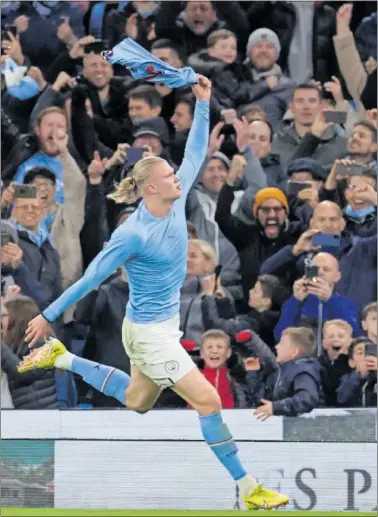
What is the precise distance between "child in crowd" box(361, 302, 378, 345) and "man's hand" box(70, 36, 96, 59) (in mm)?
3190

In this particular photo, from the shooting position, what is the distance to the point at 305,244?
11977 millimetres

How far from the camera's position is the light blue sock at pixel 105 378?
8.80 meters

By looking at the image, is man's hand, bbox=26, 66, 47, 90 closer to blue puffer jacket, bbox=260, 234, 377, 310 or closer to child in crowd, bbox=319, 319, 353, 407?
blue puffer jacket, bbox=260, 234, 377, 310

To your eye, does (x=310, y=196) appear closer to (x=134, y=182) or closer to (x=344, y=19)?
(x=344, y=19)

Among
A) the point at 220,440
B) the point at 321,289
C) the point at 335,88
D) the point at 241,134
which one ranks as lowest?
the point at 220,440

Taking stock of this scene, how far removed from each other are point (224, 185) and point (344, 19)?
1706 millimetres

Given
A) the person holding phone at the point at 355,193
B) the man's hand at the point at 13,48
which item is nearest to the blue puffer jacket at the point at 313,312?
the person holding phone at the point at 355,193

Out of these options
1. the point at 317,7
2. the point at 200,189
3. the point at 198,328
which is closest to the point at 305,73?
the point at 317,7

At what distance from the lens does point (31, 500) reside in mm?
11938

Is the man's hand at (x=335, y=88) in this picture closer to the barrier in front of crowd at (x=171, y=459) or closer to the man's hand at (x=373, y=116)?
the man's hand at (x=373, y=116)

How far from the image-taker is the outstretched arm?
8.56m

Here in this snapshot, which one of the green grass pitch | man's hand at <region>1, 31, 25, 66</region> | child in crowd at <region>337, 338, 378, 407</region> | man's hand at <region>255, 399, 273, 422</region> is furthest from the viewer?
man's hand at <region>1, 31, 25, 66</region>

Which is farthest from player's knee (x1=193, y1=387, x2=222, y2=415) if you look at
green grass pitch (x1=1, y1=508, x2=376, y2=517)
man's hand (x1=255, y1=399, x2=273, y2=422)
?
man's hand (x1=255, y1=399, x2=273, y2=422)

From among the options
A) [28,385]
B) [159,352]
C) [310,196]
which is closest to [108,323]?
[28,385]
